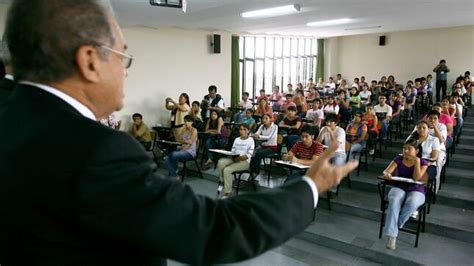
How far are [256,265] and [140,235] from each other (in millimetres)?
3433

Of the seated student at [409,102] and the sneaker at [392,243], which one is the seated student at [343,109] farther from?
the sneaker at [392,243]

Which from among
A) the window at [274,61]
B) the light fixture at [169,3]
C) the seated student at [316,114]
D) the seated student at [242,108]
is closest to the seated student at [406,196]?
the light fixture at [169,3]

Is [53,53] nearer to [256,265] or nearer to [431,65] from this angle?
[256,265]

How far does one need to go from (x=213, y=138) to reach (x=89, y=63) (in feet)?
20.3

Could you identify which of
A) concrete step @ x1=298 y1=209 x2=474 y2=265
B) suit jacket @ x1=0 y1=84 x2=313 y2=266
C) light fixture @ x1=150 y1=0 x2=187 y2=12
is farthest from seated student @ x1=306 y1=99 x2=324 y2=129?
suit jacket @ x1=0 y1=84 x2=313 y2=266

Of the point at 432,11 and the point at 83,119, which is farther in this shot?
the point at 432,11

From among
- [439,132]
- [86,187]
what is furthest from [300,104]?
[86,187]

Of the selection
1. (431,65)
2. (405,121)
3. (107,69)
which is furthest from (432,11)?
(107,69)

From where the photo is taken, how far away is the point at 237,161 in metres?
5.45

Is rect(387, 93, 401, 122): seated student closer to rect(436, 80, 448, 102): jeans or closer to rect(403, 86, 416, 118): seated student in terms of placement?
rect(403, 86, 416, 118): seated student

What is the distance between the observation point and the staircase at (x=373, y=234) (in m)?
3.80

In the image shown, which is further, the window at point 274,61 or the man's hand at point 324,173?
the window at point 274,61

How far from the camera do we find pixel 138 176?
1.80ft

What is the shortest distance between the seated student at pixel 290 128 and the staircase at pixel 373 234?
132 cm
